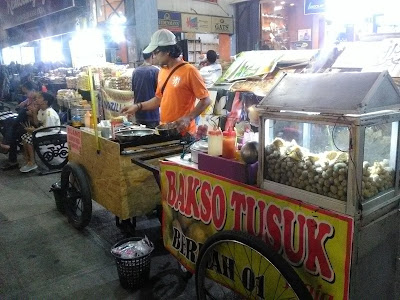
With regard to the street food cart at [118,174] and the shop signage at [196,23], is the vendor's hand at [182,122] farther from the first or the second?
the shop signage at [196,23]

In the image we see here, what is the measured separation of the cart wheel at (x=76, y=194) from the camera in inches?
156

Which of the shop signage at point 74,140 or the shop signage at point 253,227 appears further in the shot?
the shop signage at point 74,140

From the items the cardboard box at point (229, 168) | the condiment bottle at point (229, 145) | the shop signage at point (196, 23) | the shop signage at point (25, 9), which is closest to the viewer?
the cardboard box at point (229, 168)

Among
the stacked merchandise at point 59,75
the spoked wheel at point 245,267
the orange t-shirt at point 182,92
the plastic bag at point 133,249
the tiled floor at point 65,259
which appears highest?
the stacked merchandise at point 59,75

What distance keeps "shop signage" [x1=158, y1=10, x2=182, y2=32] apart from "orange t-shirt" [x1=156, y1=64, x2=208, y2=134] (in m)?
8.11

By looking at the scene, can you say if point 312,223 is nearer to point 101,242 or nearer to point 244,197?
point 244,197

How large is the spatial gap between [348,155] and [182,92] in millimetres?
2226

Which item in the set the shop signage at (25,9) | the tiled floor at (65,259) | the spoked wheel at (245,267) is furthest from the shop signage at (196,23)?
the spoked wheel at (245,267)

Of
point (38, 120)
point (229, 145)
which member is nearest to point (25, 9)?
point (38, 120)

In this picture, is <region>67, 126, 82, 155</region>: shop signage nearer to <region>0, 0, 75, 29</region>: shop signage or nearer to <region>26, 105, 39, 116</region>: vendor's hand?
<region>26, 105, 39, 116</region>: vendor's hand

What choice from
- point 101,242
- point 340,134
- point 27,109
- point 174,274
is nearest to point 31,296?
point 101,242

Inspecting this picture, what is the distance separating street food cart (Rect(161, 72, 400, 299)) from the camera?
1.87 meters

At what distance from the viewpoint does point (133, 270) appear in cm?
308

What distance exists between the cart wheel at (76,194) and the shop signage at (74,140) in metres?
0.21
